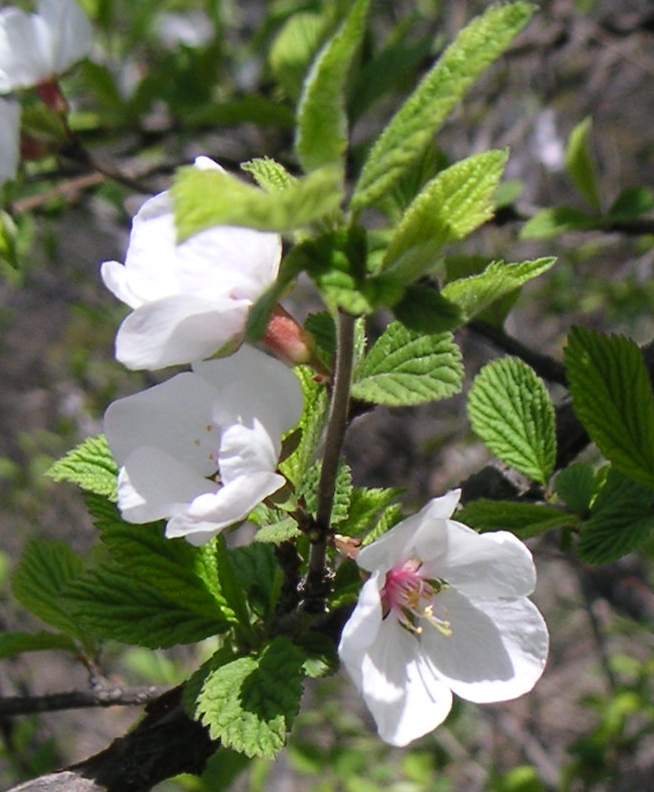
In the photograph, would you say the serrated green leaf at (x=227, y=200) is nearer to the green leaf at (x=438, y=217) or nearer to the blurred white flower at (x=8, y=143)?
the green leaf at (x=438, y=217)

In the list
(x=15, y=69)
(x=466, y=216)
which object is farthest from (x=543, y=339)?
(x=466, y=216)

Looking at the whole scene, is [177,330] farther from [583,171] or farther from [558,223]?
[583,171]

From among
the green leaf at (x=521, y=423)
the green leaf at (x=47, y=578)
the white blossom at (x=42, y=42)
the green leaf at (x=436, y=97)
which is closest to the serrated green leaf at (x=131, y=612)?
the green leaf at (x=47, y=578)

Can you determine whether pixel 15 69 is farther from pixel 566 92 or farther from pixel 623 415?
pixel 566 92

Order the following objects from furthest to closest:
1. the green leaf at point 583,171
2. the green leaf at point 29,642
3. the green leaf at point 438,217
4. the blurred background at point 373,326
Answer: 1. the blurred background at point 373,326
2. the green leaf at point 583,171
3. the green leaf at point 29,642
4. the green leaf at point 438,217

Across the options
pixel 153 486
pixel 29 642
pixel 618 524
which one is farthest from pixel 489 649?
pixel 29 642

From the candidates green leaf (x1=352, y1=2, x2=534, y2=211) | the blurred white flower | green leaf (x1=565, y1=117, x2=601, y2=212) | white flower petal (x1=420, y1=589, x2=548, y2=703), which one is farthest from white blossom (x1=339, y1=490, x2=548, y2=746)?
green leaf (x1=565, y1=117, x2=601, y2=212)
